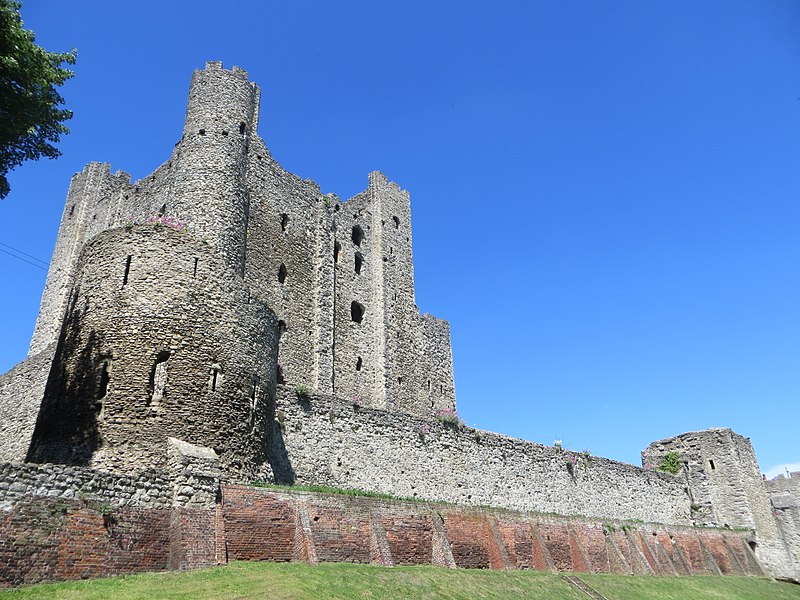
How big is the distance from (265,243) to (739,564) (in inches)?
1145

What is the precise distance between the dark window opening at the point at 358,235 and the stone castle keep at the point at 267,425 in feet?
0.90

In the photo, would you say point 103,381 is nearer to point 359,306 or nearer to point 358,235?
point 359,306

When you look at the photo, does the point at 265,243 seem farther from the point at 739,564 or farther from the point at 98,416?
the point at 739,564

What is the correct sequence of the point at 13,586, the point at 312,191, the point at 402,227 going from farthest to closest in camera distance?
the point at 402,227 → the point at 312,191 → the point at 13,586

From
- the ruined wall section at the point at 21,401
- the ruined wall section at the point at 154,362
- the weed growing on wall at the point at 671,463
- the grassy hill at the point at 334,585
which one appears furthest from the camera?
the weed growing on wall at the point at 671,463

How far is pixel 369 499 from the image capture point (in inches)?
716

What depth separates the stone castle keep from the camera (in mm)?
14922

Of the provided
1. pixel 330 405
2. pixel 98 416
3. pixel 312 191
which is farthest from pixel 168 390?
pixel 312 191

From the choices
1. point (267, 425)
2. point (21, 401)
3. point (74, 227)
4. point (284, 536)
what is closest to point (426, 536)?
point (284, 536)

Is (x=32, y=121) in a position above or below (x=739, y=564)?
above

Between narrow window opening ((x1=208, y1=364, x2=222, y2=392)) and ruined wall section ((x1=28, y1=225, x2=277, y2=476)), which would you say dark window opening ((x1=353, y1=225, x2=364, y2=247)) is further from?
narrow window opening ((x1=208, y1=364, x2=222, y2=392))

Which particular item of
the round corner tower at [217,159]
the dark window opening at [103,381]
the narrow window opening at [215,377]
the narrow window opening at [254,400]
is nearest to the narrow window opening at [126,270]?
the dark window opening at [103,381]

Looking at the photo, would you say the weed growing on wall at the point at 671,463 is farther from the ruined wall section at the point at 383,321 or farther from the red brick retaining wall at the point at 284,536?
the red brick retaining wall at the point at 284,536

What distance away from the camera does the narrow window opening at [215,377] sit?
714 inches
